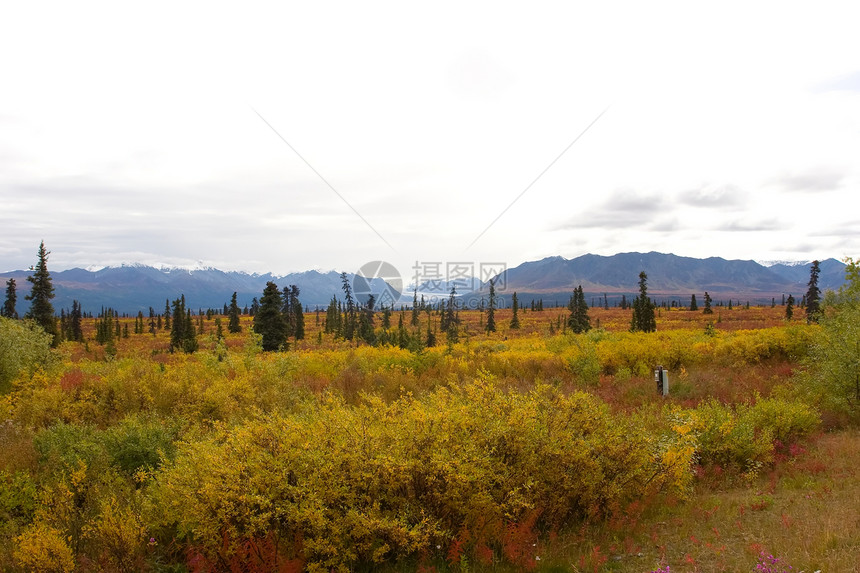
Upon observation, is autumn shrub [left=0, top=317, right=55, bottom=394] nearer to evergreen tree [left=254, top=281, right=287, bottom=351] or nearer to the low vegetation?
the low vegetation

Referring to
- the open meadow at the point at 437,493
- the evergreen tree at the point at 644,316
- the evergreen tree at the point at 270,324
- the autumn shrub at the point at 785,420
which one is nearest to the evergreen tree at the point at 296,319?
the evergreen tree at the point at 270,324

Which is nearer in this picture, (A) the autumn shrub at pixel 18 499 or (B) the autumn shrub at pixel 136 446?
(A) the autumn shrub at pixel 18 499

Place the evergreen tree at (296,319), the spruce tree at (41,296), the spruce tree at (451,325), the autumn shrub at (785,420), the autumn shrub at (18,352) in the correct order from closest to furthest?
1. the autumn shrub at (785,420)
2. the autumn shrub at (18,352)
3. the spruce tree at (41,296)
4. the spruce tree at (451,325)
5. the evergreen tree at (296,319)

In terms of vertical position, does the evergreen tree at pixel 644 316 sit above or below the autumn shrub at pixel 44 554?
above

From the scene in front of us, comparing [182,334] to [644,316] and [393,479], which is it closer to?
[644,316]

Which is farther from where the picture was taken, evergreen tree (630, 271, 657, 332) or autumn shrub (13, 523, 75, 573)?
evergreen tree (630, 271, 657, 332)

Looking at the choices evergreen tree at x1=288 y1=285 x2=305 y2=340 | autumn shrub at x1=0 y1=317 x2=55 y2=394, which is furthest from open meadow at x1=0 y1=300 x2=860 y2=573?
evergreen tree at x1=288 y1=285 x2=305 y2=340

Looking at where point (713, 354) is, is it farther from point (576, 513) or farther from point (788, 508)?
point (576, 513)

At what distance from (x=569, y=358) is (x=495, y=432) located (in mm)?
14694

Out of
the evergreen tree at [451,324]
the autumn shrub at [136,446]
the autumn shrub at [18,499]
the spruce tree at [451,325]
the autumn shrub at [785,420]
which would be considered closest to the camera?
the autumn shrub at [18,499]

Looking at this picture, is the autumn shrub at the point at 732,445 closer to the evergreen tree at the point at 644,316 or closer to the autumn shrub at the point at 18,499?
the autumn shrub at the point at 18,499

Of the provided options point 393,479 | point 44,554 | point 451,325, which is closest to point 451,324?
point 451,325

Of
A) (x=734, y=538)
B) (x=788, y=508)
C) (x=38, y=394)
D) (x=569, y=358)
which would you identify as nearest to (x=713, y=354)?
(x=569, y=358)

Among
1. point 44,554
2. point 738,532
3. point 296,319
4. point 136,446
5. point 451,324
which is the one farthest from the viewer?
point 296,319
